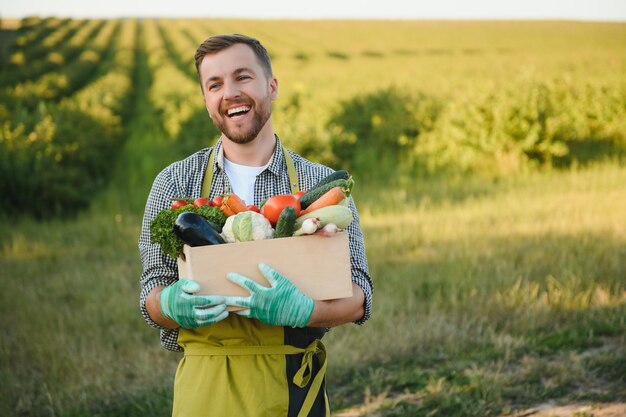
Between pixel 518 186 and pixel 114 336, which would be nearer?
pixel 114 336

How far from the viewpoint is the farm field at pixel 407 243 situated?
4312mm

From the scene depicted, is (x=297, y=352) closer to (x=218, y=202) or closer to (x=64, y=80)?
(x=218, y=202)

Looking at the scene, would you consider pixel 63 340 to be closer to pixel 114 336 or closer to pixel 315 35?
pixel 114 336

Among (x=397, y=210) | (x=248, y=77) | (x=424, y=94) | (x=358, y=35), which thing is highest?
(x=358, y=35)

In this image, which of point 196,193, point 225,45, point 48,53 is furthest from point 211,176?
point 48,53

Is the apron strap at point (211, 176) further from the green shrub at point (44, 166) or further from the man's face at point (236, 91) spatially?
the green shrub at point (44, 166)

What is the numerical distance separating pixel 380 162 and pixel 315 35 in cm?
4725

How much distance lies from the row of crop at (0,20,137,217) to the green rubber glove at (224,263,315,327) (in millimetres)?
8901

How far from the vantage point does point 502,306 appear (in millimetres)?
5316

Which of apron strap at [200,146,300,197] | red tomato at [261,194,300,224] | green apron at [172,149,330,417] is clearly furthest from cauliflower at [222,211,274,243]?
apron strap at [200,146,300,197]

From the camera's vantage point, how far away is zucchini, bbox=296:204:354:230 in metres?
1.94

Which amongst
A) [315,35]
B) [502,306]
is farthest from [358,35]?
[502,306]

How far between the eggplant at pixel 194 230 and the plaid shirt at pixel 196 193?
0.32 metres

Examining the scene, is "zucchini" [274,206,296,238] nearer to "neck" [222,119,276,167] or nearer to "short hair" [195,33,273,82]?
"neck" [222,119,276,167]
